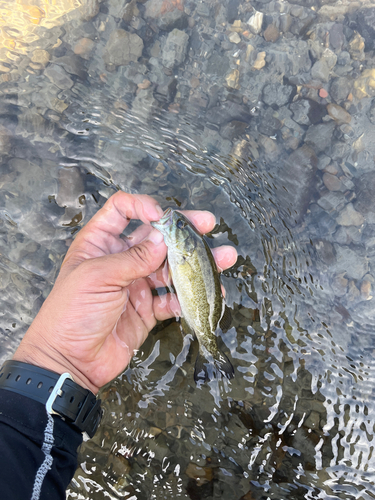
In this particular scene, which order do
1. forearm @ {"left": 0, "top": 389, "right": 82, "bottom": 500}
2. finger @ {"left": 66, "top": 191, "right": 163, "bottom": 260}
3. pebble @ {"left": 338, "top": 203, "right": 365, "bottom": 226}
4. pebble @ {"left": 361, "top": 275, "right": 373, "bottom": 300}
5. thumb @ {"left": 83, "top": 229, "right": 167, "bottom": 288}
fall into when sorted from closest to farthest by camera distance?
forearm @ {"left": 0, "top": 389, "right": 82, "bottom": 500} → thumb @ {"left": 83, "top": 229, "right": 167, "bottom": 288} → finger @ {"left": 66, "top": 191, "right": 163, "bottom": 260} → pebble @ {"left": 361, "top": 275, "right": 373, "bottom": 300} → pebble @ {"left": 338, "top": 203, "right": 365, "bottom": 226}

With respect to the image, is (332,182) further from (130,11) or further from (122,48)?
(130,11)

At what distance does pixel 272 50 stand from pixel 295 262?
3319 millimetres

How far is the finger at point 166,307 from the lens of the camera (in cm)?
378

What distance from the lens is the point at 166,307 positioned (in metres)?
3.79

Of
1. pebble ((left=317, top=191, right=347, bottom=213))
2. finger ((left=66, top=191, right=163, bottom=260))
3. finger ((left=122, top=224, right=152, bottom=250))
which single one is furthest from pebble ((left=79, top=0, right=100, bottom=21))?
pebble ((left=317, top=191, right=347, bottom=213))

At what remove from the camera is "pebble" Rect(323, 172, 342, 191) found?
4.76m

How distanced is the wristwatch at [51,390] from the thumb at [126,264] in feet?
2.92

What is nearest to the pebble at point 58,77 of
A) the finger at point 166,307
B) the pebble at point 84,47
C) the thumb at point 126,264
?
the pebble at point 84,47

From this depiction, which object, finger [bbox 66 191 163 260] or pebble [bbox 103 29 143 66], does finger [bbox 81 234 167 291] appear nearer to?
finger [bbox 66 191 163 260]

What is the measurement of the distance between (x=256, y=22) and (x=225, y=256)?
385cm

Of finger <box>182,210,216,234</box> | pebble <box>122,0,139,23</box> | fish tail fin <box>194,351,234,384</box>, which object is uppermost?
pebble <box>122,0,139,23</box>

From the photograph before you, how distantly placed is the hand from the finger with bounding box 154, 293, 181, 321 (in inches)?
0.5

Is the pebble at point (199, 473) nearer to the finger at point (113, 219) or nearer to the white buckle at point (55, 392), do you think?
the white buckle at point (55, 392)

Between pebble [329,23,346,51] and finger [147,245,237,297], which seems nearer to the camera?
finger [147,245,237,297]
